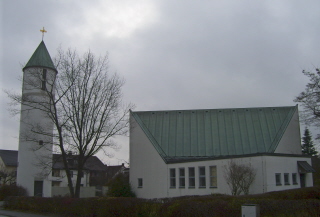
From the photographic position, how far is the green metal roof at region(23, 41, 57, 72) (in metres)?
36.5

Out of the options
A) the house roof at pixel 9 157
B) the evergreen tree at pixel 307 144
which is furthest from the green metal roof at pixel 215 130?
the house roof at pixel 9 157

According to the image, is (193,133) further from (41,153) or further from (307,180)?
(41,153)

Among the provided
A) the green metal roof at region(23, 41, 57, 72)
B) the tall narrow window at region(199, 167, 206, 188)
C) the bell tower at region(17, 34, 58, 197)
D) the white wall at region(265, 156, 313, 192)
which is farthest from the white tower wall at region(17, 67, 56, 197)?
the white wall at region(265, 156, 313, 192)

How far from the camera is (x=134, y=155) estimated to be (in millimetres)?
34375

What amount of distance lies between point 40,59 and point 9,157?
42744mm

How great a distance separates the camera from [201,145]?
33.1 meters

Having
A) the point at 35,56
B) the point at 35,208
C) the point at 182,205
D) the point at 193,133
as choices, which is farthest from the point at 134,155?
the point at 182,205

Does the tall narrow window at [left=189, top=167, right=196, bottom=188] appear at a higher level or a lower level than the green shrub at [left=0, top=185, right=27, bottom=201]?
higher

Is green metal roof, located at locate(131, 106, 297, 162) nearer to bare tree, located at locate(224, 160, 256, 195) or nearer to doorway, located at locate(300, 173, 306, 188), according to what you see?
doorway, located at locate(300, 173, 306, 188)

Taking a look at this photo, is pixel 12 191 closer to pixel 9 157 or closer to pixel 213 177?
pixel 213 177

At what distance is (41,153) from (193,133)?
600 inches

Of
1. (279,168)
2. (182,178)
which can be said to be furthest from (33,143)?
(279,168)

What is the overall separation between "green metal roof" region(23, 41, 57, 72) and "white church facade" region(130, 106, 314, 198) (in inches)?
411

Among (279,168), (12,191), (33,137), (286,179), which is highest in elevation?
(33,137)
